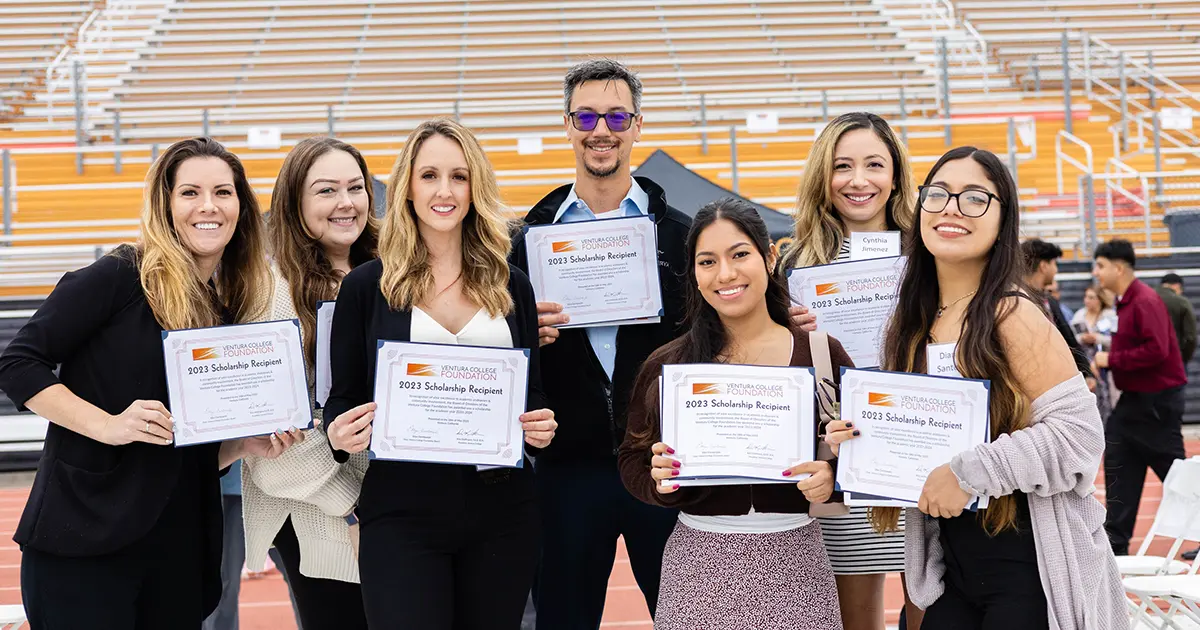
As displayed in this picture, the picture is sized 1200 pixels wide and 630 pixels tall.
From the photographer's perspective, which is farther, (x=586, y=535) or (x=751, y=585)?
(x=586, y=535)

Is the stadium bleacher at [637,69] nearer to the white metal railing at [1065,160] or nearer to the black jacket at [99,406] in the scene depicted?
the white metal railing at [1065,160]

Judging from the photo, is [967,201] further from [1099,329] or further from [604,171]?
[1099,329]

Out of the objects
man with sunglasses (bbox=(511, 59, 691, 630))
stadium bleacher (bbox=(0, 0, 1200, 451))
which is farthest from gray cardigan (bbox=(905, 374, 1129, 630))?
stadium bleacher (bbox=(0, 0, 1200, 451))

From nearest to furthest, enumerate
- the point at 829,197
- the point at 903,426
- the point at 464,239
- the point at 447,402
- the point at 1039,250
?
1. the point at 903,426
2. the point at 447,402
3. the point at 464,239
4. the point at 829,197
5. the point at 1039,250

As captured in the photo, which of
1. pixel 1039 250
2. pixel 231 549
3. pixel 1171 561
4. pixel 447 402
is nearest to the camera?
pixel 447 402

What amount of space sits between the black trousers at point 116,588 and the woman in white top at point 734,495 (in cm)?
107

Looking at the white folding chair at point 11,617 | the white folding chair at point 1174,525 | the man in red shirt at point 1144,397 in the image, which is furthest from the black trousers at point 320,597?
the man in red shirt at point 1144,397

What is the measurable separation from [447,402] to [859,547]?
3.92ft

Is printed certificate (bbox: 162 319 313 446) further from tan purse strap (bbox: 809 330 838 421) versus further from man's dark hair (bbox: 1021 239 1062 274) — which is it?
man's dark hair (bbox: 1021 239 1062 274)

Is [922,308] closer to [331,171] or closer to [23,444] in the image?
[331,171]

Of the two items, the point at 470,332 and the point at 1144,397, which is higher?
the point at 470,332


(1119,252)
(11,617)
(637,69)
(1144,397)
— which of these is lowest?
(11,617)

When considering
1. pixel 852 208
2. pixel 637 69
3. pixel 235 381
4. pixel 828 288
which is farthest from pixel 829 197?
pixel 637 69

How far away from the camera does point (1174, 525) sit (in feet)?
15.5
